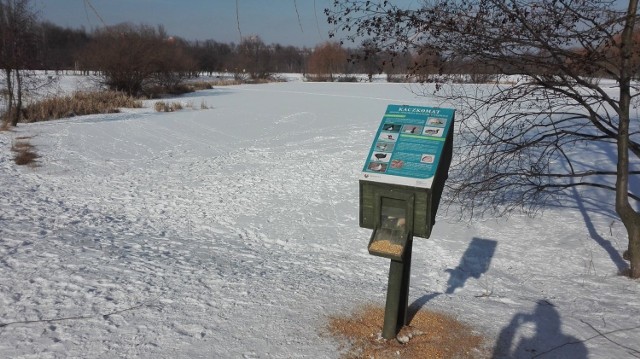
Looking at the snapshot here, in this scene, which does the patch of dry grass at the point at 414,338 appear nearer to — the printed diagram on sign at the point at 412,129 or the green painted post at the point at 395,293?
the green painted post at the point at 395,293

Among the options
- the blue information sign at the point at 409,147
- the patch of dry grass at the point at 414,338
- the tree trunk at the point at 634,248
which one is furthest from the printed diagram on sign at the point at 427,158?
the tree trunk at the point at 634,248

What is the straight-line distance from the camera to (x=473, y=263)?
6492 mm

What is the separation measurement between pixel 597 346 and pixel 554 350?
15.5 inches

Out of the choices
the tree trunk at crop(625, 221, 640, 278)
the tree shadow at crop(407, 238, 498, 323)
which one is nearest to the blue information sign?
the tree shadow at crop(407, 238, 498, 323)

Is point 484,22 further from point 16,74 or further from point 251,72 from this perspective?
point 251,72

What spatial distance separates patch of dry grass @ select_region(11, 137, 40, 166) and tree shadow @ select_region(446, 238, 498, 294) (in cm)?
1026

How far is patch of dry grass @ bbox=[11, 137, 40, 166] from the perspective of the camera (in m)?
11.2

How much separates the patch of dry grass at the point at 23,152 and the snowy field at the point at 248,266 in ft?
0.98

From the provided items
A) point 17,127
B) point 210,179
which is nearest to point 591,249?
point 210,179

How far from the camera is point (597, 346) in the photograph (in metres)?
3.75

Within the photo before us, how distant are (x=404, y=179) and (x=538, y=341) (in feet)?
6.50

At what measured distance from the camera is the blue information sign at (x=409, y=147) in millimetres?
3197

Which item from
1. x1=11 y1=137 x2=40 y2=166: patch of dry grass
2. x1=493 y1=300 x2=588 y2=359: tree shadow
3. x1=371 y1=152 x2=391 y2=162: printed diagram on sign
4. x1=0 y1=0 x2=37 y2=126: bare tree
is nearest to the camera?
x1=371 y1=152 x2=391 y2=162: printed diagram on sign

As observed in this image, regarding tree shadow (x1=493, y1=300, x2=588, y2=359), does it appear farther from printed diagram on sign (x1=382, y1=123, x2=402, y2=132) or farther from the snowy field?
printed diagram on sign (x1=382, y1=123, x2=402, y2=132)
